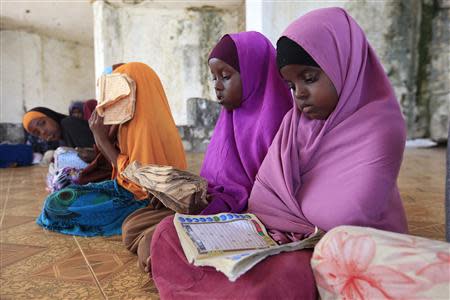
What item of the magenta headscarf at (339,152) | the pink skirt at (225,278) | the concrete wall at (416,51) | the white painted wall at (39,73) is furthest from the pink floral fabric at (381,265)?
the white painted wall at (39,73)

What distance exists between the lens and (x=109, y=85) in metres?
2.16

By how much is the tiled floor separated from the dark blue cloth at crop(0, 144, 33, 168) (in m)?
2.75

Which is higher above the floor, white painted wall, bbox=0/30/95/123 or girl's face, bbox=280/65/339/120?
white painted wall, bbox=0/30/95/123

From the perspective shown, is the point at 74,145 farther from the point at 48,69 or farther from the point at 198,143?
the point at 48,69

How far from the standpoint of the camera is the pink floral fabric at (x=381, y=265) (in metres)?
0.75

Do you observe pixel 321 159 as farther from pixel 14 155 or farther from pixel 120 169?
pixel 14 155

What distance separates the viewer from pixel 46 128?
12.6ft

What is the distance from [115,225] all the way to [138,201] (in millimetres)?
180

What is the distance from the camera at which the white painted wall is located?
7742mm

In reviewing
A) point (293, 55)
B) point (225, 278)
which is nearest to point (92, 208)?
point (225, 278)

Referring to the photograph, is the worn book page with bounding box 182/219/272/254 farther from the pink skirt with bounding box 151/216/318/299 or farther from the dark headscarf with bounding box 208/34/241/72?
the dark headscarf with bounding box 208/34/241/72

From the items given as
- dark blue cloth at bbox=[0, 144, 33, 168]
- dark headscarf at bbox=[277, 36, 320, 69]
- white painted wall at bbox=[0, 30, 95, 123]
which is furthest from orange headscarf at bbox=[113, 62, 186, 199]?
white painted wall at bbox=[0, 30, 95, 123]

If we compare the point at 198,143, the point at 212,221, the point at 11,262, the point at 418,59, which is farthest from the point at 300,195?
the point at 418,59

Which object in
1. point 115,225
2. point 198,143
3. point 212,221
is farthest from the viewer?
point 198,143
